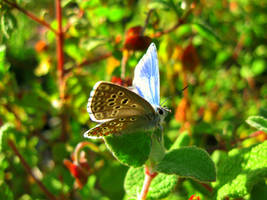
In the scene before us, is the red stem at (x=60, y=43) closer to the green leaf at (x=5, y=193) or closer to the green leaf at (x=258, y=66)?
the green leaf at (x=5, y=193)

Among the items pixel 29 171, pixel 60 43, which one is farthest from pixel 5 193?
pixel 60 43

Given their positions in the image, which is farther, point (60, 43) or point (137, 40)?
point (60, 43)

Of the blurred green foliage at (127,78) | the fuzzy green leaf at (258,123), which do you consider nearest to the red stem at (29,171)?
the blurred green foliage at (127,78)

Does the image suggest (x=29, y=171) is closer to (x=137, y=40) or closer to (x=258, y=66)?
(x=137, y=40)

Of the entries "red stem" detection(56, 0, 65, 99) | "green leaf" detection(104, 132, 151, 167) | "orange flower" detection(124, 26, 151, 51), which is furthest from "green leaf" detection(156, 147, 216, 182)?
"red stem" detection(56, 0, 65, 99)

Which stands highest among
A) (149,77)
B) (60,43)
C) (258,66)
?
(60,43)

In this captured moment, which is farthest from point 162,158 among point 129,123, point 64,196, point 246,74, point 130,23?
point 246,74

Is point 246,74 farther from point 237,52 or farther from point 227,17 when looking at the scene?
point 227,17

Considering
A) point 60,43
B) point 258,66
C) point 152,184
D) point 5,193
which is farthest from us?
point 258,66
